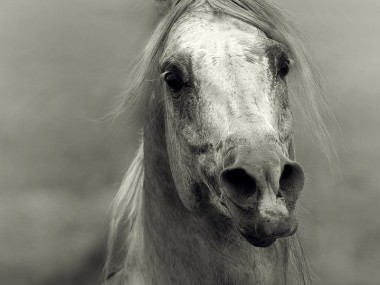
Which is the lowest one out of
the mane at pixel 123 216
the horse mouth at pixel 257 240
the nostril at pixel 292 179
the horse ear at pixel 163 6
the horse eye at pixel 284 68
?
the mane at pixel 123 216

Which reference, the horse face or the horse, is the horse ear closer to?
the horse

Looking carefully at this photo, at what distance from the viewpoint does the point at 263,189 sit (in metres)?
1.59

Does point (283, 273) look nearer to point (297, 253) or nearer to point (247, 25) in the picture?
point (297, 253)

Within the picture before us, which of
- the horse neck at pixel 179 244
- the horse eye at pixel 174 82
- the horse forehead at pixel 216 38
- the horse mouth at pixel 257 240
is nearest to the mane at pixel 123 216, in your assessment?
the horse neck at pixel 179 244

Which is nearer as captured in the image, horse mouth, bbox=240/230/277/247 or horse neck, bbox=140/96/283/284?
horse mouth, bbox=240/230/277/247

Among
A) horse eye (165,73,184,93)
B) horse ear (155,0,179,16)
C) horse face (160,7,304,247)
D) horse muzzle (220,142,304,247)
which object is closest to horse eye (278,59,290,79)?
horse face (160,7,304,247)

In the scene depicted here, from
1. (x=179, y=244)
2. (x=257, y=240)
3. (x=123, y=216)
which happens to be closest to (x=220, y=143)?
(x=257, y=240)

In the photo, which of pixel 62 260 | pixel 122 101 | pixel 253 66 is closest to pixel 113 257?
pixel 62 260

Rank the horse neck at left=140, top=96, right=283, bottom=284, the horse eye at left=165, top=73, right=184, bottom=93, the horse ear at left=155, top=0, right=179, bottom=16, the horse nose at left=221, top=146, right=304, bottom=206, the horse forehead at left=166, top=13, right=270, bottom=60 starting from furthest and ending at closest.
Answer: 1. the horse ear at left=155, top=0, right=179, bottom=16
2. the horse neck at left=140, top=96, right=283, bottom=284
3. the horse eye at left=165, top=73, right=184, bottom=93
4. the horse forehead at left=166, top=13, right=270, bottom=60
5. the horse nose at left=221, top=146, right=304, bottom=206

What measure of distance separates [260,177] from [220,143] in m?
0.32

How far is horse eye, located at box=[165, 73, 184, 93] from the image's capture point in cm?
207

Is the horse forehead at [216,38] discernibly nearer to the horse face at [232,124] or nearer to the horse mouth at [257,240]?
the horse face at [232,124]

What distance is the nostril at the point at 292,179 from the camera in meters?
1.63

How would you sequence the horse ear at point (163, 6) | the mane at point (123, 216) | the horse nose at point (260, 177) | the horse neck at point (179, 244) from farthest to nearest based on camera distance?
the mane at point (123, 216) → the horse ear at point (163, 6) → the horse neck at point (179, 244) → the horse nose at point (260, 177)
